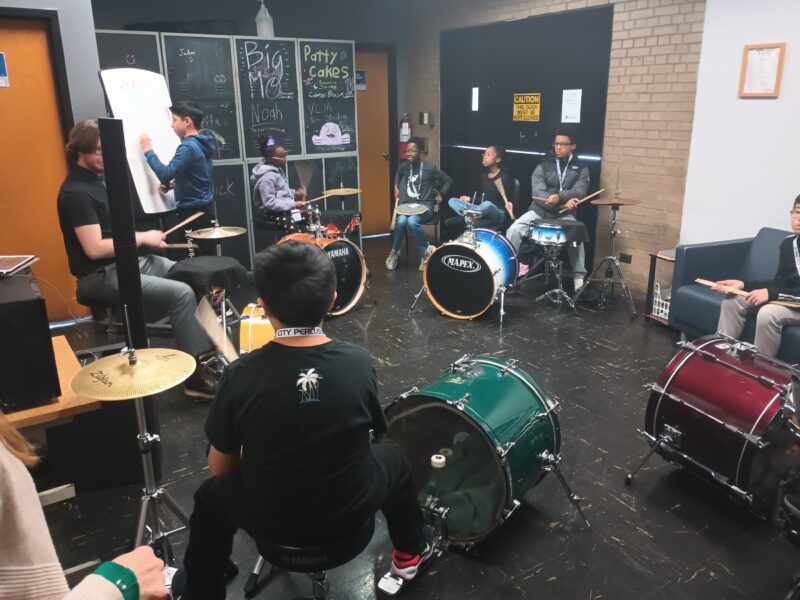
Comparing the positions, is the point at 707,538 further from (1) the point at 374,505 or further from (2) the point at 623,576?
(1) the point at 374,505

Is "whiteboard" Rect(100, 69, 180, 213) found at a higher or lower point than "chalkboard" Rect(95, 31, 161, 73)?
lower

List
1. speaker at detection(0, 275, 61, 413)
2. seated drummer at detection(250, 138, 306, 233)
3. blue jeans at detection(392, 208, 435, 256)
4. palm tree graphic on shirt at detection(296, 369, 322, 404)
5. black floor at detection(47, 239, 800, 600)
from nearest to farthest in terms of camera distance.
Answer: palm tree graphic on shirt at detection(296, 369, 322, 404) < speaker at detection(0, 275, 61, 413) < black floor at detection(47, 239, 800, 600) < seated drummer at detection(250, 138, 306, 233) < blue jeans at detection(392, 208, 435, 256)

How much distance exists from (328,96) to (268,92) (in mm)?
707

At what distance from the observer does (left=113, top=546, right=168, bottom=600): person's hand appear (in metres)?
1.18

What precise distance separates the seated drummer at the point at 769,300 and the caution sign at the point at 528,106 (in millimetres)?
3000

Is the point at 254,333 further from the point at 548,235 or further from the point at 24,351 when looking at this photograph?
A: the point at 548,235

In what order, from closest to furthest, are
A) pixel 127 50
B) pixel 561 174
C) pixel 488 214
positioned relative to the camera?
1. pixel 127 50
2. pixel 561 174
3. pixel 488 214

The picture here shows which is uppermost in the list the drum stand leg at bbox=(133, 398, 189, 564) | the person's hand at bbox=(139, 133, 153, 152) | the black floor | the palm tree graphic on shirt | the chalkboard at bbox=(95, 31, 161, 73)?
the chalkboard at bbox=(95, 31, 161, 73)

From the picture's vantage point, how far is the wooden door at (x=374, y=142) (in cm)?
786

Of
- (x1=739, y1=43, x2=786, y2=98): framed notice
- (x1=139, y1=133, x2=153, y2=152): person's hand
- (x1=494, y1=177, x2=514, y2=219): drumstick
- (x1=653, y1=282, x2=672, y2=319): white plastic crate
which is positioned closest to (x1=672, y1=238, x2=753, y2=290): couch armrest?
(x1=653, y1=282, x2=672, y2=319): white plastic crate

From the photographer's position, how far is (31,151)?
455cm

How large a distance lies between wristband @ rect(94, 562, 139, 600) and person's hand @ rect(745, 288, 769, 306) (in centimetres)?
377

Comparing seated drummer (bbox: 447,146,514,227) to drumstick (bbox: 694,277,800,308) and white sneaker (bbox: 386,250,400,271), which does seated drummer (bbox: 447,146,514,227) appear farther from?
drumstick (bbox: 694,277,800,308)

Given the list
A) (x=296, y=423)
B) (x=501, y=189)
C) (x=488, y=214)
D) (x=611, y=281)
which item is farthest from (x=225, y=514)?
(x=501, y=189)
